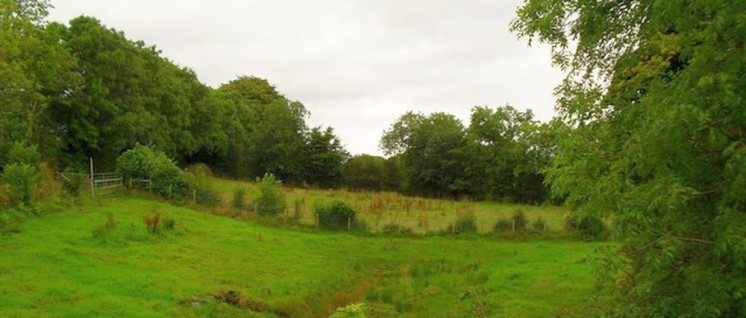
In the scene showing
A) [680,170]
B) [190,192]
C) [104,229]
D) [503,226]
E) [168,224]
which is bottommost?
[503,226]

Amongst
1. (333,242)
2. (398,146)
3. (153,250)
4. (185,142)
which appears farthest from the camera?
(398,146)

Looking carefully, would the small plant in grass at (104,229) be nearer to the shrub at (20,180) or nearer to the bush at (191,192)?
the shrub at (20,180)

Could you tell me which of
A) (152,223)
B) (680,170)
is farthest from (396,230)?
(680,170)

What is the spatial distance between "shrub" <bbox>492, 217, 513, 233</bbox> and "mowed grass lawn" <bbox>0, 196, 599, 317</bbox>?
4009 millimetres

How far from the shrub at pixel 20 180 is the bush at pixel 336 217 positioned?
14.3m

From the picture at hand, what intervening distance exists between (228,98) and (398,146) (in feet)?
77.4

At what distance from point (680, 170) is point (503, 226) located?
25.8m

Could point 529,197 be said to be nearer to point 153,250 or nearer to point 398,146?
point 398,146

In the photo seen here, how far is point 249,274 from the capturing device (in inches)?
682

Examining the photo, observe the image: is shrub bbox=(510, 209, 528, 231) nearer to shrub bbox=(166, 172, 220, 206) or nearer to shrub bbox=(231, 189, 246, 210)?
shrub bbox=(231, 189, 246, 210)

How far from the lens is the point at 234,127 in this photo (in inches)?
2504

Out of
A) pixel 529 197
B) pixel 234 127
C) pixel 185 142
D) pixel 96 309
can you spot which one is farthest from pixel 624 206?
pixel 234 127

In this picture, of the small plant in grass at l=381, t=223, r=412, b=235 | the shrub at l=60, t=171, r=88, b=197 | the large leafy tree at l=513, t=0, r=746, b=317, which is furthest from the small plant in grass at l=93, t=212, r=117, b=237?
the large leafy tree at l=513, t=0, r=746, b=317

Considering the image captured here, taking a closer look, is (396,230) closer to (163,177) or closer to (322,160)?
(163,177)
